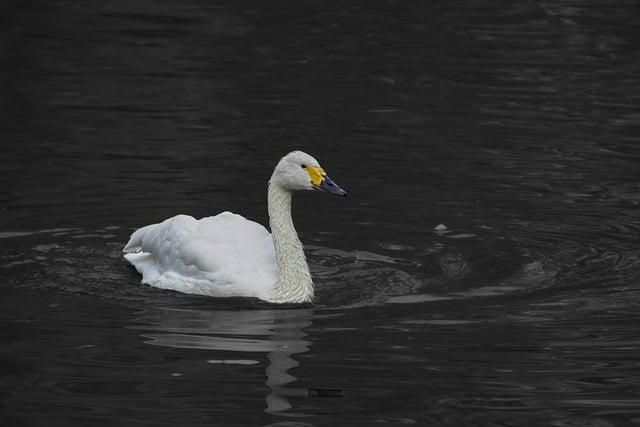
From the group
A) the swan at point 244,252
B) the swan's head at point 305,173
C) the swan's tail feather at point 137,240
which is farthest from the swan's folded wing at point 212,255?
the swan's head at point 305,173

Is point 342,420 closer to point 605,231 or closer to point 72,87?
point 605,231

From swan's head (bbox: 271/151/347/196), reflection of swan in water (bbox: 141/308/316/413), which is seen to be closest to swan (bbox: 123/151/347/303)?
swan's head (bbox: 271/151/347/196)

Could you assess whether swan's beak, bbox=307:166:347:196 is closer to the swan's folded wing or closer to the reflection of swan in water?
the swan's folded wing

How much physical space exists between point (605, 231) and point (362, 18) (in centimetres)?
1128

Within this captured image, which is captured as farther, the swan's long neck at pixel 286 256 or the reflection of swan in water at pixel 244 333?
the swan's long neck at pixel 286 256

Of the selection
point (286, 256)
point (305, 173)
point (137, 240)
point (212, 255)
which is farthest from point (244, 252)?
point (137, 240)

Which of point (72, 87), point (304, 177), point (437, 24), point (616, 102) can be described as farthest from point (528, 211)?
point (437, 24)

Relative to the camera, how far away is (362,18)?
24844 millimetres

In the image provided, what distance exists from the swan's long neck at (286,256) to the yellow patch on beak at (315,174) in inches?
14.0

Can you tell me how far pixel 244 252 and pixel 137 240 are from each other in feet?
4.27

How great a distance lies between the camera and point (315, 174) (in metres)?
12.3

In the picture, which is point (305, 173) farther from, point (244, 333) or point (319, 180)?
point (244, 333)

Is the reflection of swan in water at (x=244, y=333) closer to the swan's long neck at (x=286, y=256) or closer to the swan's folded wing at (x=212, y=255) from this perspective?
the swan's long neck at (x=286, y=256)

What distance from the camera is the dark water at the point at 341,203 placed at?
32.4 feet
